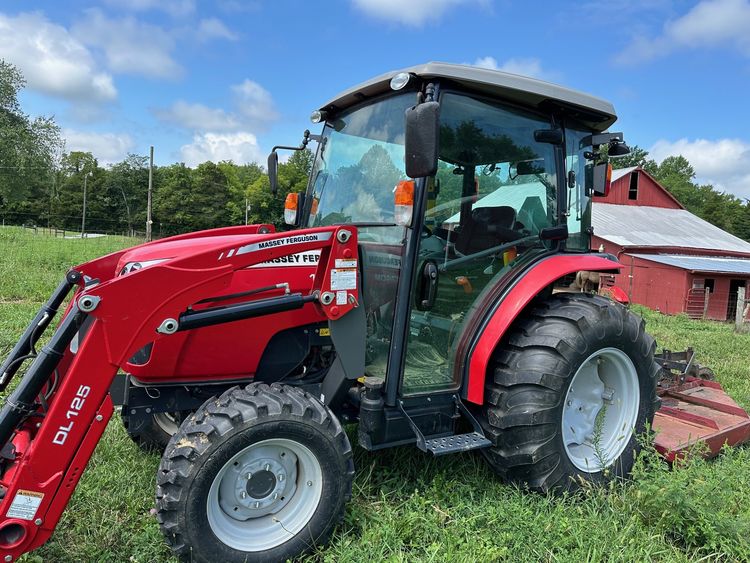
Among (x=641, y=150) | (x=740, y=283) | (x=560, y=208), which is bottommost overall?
(x=740, y=283)

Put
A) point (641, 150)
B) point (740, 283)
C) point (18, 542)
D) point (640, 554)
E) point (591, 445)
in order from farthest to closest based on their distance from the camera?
point (641, 150), point (740, 283), point (591, 445), point (640, 554), point (18, 542)

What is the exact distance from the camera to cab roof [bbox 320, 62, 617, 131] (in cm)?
293

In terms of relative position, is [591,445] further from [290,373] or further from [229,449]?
[229,449]

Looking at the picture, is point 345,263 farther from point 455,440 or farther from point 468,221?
point 455,440

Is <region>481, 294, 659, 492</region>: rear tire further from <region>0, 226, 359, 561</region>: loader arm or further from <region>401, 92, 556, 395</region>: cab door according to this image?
<region>0, 226, 359, 561</region>: loader arm

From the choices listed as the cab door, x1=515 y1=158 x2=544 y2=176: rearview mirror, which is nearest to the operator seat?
the cab door

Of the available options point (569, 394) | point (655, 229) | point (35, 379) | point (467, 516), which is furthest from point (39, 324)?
point (655, 229)

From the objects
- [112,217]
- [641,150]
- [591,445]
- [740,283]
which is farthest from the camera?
[112,217]

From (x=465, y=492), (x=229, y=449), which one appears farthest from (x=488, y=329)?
(x=229, y=449)

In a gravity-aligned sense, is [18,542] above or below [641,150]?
below

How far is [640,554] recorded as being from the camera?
2645 mm

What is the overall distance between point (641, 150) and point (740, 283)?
137 feet

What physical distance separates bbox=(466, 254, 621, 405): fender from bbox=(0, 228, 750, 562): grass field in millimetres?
625

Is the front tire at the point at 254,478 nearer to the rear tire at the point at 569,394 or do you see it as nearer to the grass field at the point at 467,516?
the grass field at the point at 467,516
